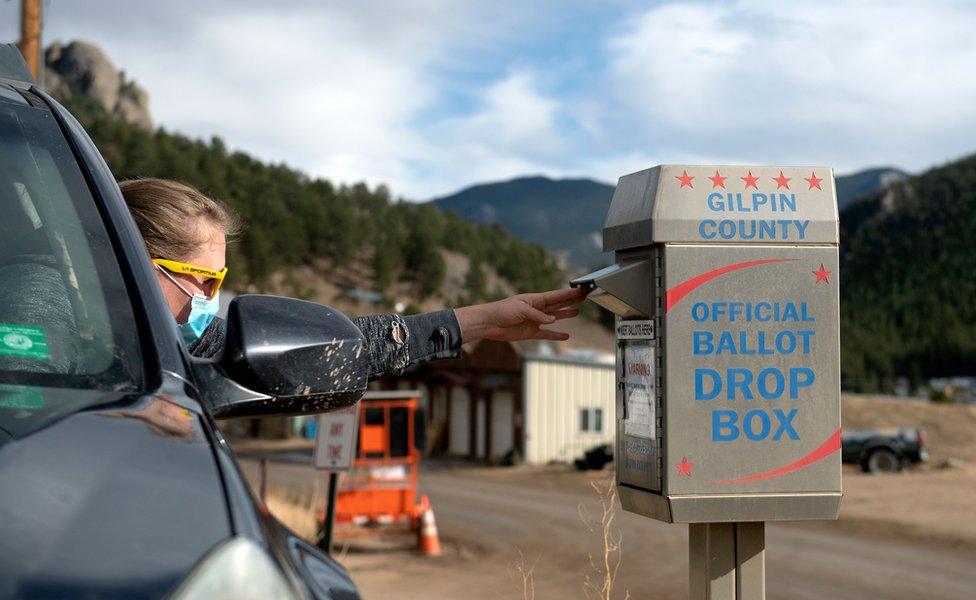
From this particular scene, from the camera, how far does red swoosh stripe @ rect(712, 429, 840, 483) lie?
9.75 feet

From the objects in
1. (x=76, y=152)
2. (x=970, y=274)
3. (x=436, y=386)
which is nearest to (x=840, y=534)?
(x=76, y=152)

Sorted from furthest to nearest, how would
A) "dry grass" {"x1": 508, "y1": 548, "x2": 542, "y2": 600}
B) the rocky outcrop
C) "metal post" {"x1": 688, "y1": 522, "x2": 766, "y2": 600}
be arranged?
the rocky outcrop < "dry grass" {"x1": 508, "y1": 548, "x2": 542, "y2": 600} < "metal post" {"x1": 688, "y1": 522, "x2": 766, "y2": 600}

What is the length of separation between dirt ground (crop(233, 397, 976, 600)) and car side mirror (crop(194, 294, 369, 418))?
5832 millimetres

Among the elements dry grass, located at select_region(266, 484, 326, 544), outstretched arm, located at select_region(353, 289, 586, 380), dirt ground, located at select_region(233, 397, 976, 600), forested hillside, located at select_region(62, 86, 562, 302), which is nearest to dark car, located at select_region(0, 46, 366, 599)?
outstretched arm, located at select_region(353, 289, 586, 380)

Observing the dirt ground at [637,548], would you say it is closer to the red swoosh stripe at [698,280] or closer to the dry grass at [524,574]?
the dry grass at [524,574]

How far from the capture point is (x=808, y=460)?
118 inches

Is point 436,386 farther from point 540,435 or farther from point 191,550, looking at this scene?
point 191,550

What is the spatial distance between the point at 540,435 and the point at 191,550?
3952cm

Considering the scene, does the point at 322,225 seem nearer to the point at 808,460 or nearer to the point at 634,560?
the point at 634,560

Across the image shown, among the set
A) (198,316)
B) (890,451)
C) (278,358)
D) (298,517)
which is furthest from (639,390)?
(890,451)

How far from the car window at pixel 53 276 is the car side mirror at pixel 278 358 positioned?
14cm

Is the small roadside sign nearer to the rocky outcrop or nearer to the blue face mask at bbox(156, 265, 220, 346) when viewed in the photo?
the blue face mask at bbox(156, 265, 220, 346)

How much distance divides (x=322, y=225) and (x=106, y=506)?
317 feet

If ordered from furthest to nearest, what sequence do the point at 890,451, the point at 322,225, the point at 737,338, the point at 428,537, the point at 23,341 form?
the point at 322,225 < the point at 890,451 < the point at 428,537 < the point at 737,338 < the point at 23,341
